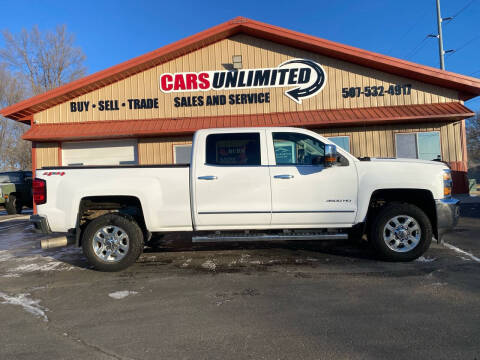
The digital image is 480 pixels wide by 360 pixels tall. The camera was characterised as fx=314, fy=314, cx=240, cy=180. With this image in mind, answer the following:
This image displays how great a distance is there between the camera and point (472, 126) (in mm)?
44750

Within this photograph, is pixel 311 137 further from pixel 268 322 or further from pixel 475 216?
pixel 475 216

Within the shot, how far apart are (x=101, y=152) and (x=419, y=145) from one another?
12457 millimetres

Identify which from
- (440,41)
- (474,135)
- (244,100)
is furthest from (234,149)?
(474,135)

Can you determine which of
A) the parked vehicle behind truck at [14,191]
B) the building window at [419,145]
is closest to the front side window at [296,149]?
the building window at [419,145]

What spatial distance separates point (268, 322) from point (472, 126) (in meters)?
53.9

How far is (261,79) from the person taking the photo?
12.2 metres

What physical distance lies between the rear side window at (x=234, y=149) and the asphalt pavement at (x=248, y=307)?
63.3 inches

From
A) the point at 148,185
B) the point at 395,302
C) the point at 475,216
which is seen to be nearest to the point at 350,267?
the point at 395,302

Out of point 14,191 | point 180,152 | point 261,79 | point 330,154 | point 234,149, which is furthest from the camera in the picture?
point 14,191

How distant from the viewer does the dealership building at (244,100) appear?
11.7 meters

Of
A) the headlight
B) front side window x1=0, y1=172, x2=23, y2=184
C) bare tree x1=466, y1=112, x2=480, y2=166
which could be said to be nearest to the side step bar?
Answer: the headlight

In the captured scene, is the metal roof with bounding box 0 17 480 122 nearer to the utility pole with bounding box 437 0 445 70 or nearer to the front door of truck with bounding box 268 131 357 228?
the front door of truck with bounding box 268 131 357 228

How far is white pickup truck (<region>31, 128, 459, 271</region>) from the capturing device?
4.63 meters

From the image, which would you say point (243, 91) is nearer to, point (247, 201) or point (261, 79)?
point (261, 79)
